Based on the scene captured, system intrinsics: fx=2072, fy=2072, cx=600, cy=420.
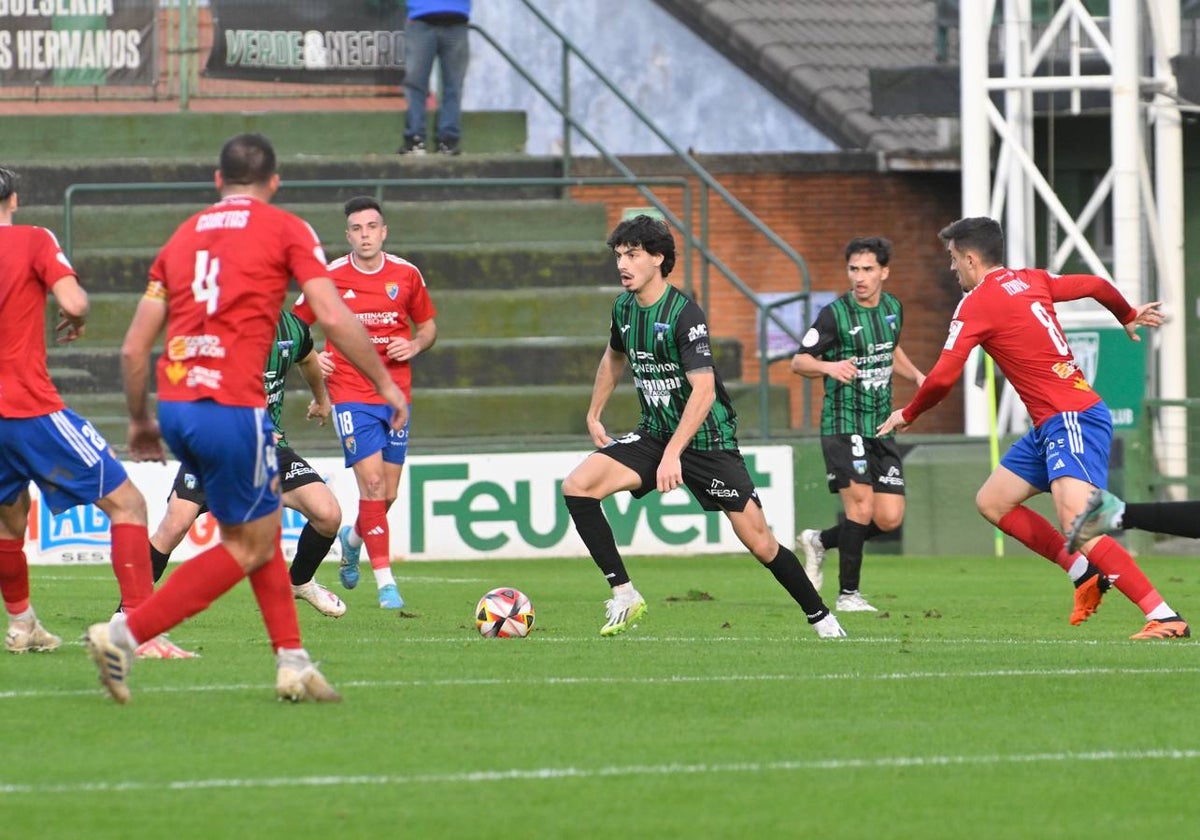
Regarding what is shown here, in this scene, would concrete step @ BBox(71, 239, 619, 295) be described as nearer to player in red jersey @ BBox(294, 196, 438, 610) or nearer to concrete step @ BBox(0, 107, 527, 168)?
concrete step @ BBox(0, 107, 527, 168)

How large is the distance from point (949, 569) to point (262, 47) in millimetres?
10135

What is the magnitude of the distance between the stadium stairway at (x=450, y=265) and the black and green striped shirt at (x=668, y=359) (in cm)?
786

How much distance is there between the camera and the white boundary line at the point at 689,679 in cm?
796

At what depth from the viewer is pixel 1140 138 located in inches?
778

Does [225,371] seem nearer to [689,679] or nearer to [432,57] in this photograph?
[689,679]

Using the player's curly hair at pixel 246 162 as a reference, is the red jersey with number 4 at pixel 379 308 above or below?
below

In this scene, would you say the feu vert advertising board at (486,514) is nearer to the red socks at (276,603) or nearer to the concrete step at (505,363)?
the concrete step at (505,363)

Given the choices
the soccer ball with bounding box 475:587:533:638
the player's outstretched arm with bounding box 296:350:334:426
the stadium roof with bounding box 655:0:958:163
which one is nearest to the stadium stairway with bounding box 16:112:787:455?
the stadium roof with bounding box 655:0:958:163

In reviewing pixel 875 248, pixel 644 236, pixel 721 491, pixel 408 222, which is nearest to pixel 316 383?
pixel 644 236

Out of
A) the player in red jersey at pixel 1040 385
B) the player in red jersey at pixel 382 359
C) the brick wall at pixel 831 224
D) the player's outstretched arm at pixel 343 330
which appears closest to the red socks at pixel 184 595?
the player's outstretched arm at pixel 343 330

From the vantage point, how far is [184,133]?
902 inches

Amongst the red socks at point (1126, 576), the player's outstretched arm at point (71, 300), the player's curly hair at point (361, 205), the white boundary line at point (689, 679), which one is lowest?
the white boundary line at point (689, 679)

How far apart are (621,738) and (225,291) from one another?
2.10 metres

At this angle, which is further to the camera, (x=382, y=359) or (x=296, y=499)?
(x=382, y=359)
